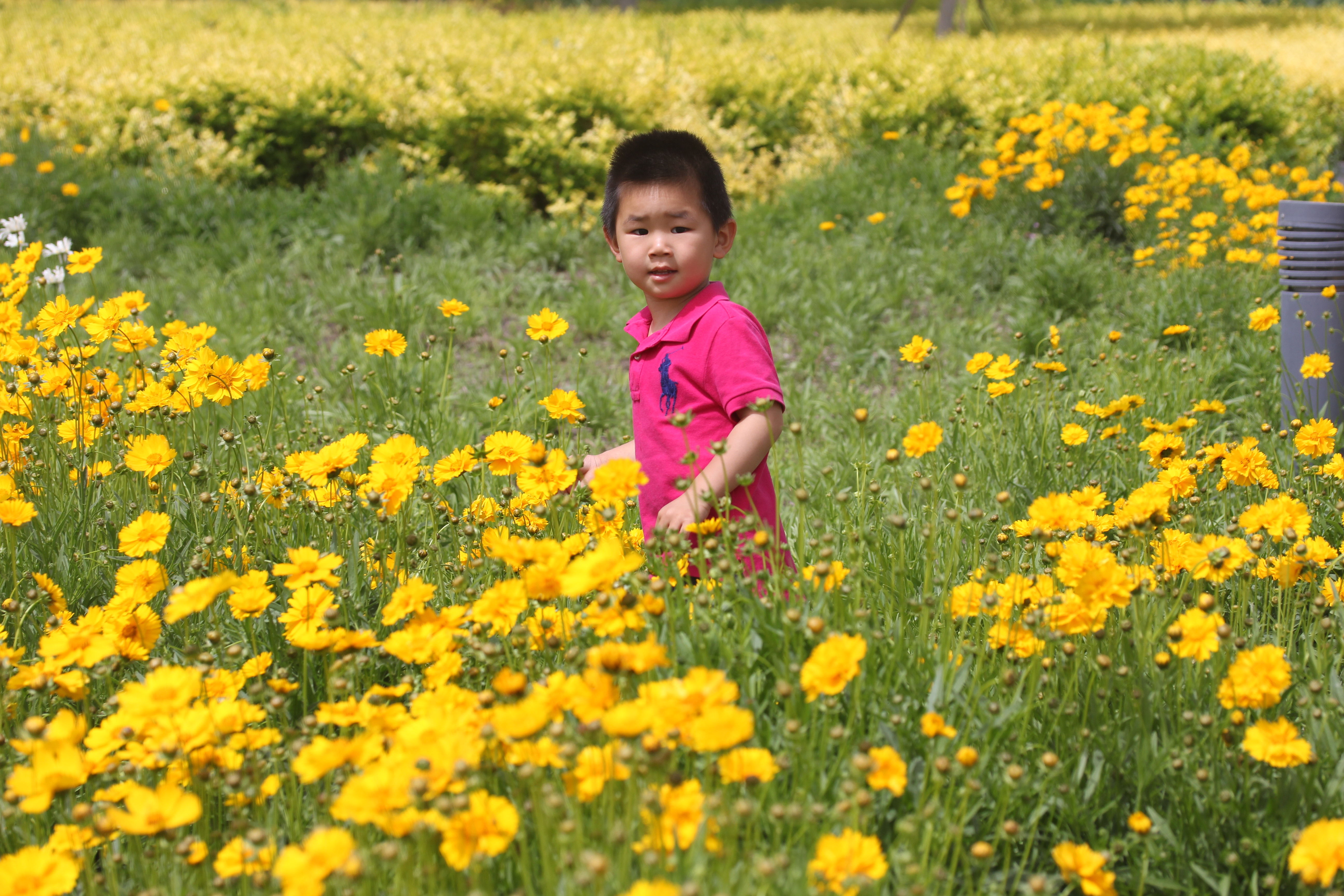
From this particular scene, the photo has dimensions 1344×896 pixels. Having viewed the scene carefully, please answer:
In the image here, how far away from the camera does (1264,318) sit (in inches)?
138

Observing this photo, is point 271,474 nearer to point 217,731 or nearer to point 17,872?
point 217,731

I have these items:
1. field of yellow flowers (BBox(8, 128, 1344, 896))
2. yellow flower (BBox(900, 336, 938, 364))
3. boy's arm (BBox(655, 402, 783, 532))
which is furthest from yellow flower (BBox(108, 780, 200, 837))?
yellow flower (BBox(900, 336, 938, 364))

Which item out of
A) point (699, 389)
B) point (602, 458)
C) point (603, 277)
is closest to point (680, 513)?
point (699, 389)

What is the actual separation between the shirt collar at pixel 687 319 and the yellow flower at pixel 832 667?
1079 mm

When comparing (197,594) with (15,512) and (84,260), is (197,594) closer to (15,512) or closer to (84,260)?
(15,512)

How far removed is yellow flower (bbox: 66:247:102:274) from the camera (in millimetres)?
2998

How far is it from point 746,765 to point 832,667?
0.17m

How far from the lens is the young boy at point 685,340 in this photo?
7.45ft

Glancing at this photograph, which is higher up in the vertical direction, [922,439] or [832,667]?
[922,439]

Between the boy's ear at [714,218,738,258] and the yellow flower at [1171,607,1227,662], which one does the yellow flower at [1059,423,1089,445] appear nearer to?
the boy's ear at [714,218,738,258]

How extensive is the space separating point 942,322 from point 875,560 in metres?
2.84

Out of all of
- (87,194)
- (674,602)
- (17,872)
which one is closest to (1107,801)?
(674,602)

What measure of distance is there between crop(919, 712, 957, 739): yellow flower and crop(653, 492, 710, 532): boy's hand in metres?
0.68

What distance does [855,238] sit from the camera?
20.1 ft
